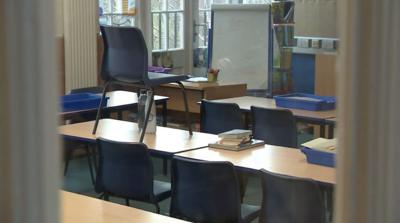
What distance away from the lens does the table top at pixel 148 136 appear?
3963mm

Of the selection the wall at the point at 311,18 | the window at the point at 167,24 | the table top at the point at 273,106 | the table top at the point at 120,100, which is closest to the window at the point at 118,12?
the window at the point at 167,24

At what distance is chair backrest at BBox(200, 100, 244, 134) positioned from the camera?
4863mm

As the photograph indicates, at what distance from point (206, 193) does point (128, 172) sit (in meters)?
0.61

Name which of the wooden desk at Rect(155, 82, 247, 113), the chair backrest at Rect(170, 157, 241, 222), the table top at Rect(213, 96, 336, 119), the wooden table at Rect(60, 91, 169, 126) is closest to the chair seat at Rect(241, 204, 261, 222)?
the chair backrest at Rect(170, 157, 241, 222)

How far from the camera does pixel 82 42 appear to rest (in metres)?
6.91

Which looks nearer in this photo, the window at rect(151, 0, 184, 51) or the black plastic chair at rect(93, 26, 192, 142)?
the black plastic chair at rect(93, 26, 192, 142)

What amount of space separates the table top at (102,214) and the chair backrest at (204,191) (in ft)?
2.48

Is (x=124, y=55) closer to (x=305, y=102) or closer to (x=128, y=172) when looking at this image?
(x=128, y=172)

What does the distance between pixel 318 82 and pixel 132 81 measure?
3.38 m

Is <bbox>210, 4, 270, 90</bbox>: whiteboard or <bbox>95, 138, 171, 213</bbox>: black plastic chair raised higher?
<bbox>210, 4, 270, 90</bbox>: whiteboard

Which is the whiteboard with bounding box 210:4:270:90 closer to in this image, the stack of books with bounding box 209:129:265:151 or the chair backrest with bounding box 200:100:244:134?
the chair backrest with bounding box 200:100:244:134

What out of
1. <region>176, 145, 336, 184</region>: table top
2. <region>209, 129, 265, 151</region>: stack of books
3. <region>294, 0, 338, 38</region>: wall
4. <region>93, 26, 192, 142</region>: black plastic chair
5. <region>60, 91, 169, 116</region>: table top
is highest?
<region>294, 0, 338, 38</region>: wall

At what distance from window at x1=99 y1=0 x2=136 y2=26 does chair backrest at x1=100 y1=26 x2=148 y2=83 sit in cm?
390

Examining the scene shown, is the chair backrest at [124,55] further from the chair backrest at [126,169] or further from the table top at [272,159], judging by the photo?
the table top at [272,159]
